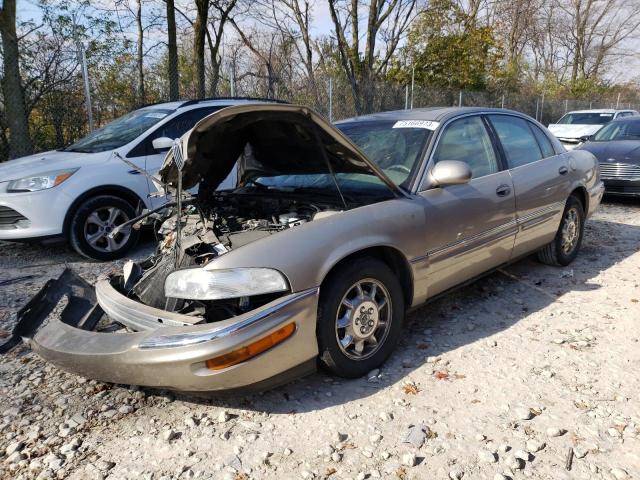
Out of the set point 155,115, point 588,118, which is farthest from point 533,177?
point 588,118

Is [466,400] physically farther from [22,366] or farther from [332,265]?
[22,366]

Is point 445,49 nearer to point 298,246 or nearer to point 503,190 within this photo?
point 503,190

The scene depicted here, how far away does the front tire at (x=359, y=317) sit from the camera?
9.08 ft

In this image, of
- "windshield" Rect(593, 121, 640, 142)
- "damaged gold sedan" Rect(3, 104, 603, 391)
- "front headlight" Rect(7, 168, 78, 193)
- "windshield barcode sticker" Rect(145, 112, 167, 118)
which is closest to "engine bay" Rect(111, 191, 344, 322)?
"damaged gold sedan" Rect(3, 104, 603, 391)

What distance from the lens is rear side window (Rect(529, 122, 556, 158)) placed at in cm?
471

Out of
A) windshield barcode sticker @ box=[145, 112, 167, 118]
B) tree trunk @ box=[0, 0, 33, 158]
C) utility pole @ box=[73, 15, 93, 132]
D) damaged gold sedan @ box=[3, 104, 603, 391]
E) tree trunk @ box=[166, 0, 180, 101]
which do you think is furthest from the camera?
tree trunk @ box=[166, 0, 180, 101]

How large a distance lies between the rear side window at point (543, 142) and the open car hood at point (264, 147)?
7.11 ft

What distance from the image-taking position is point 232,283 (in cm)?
250

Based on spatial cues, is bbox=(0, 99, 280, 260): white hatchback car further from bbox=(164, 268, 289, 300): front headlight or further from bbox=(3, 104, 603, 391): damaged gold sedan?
bbox=(164, 268, 289, 300): front headlight

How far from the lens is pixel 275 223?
3242mm

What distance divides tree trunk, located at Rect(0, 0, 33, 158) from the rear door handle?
8414mm

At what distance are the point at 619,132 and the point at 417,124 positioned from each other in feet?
25.6

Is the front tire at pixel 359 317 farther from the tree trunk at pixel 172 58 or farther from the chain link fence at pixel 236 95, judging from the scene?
the tree trunk at pixel 172 58

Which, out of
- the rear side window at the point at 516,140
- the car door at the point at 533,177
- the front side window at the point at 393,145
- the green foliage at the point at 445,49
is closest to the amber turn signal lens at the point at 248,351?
the front side window at the point at 393,145
